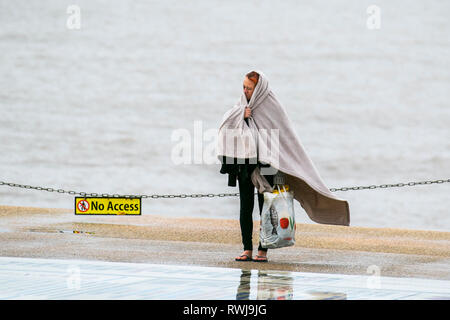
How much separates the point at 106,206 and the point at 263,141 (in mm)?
3632

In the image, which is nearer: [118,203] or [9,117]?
[118,203]

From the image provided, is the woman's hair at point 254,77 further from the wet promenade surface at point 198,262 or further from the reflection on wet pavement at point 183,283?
the reflection on wet pavement at point 183,283

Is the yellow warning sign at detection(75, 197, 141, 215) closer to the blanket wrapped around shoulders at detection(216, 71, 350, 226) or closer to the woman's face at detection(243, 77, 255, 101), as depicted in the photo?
the blanket wrapped around shoulders at detection(216, 71, 350, 226)

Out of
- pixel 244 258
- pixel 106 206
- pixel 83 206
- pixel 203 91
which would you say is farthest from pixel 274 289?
pixel 203 91

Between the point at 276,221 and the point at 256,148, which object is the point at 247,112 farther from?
the point at 276,221

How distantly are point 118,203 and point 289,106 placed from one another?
1832cm

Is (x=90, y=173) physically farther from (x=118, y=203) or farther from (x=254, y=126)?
(x=254, y=126)

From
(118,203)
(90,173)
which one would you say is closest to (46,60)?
(90,173)

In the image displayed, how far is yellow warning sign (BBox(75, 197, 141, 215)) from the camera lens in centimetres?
1045

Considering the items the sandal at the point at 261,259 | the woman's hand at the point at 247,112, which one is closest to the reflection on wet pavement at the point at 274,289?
the sandal at the point at 261,259

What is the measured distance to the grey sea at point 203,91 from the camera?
81.5 feet

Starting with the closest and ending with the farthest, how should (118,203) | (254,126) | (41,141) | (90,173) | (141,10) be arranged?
(254,126)
(118,203)
(90,173)
(41,141)
(141,10)

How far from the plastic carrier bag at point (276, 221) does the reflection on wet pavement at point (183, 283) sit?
704 millimetres

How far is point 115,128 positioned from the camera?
29.0 m
